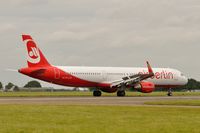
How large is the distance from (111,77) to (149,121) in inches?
1713

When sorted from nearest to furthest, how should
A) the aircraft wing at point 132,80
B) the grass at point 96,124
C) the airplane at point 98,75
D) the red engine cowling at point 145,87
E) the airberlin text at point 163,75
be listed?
the grass at point 96,124 → the airplane at point 98,75 → the aircraft wing at point 132,80 → the red engine cowling at point 145,87 → the airberlin text at point 163,75

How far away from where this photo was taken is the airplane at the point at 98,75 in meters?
58.9

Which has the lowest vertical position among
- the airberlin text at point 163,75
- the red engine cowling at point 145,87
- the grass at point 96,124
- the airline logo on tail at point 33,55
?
the grass at point 96,124

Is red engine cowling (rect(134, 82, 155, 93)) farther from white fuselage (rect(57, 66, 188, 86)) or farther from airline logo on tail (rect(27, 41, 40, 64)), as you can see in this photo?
airline logo on tail (rect(27, 41, 40, 64))

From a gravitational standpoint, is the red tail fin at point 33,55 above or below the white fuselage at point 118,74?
above

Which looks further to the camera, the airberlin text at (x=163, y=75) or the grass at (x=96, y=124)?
the airberlin text at (x=163, y=75)

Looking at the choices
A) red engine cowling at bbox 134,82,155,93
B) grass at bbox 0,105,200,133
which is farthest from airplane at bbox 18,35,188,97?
grass at bbox 0,105,200,133

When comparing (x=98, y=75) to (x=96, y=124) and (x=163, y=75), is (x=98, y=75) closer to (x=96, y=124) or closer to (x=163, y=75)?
(x=163, y=75)

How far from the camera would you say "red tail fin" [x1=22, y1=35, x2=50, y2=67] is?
58.7 m

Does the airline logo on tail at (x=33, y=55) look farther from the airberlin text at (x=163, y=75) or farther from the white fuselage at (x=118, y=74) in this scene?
the airberlin text at (x=163, y=75)

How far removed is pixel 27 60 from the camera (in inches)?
2303

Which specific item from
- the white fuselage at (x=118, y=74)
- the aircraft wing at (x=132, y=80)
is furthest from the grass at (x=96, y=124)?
the aircraft wing at (x=132, y=80)

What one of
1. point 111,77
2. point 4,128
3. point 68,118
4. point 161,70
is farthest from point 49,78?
point 4,128

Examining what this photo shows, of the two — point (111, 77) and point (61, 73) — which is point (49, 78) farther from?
point (111, 77)
